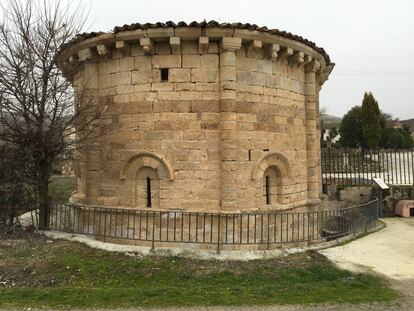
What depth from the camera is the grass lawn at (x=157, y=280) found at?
19.6 ft

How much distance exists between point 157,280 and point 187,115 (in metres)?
4.03

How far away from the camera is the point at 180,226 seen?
9406 millimetres

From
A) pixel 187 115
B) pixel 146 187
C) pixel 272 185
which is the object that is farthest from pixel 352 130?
pixel 146 187

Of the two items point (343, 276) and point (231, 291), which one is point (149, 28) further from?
point (343, 276)

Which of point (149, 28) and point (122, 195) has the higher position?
point (149, 28)

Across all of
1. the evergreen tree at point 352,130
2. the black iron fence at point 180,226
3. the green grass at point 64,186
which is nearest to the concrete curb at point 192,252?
the black iron fence at point 180,226

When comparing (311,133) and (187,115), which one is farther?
(311,133)

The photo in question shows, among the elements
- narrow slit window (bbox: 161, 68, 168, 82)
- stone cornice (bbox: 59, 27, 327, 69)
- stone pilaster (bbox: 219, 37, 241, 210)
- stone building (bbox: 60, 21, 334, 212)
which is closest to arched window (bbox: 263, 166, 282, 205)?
stone building (bbox: 60, 21, 334, 212)

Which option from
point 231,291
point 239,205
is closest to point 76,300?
point 231,291

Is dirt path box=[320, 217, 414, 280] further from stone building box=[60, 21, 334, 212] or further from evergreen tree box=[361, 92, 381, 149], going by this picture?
evergreen tree box=[361, 92, 381, 149]

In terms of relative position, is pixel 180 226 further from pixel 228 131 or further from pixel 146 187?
pixel 228 131

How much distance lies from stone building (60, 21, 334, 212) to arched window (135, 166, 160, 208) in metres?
0.03

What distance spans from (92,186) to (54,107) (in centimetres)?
225

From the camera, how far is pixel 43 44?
31.7ft
